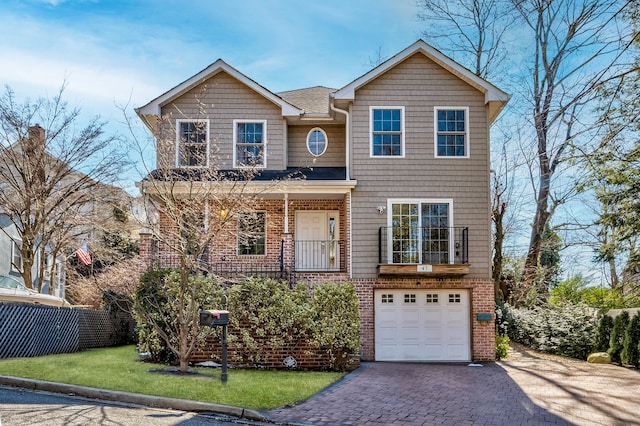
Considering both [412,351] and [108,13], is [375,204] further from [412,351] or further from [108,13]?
[108,13]

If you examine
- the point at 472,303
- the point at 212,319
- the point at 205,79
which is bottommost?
the point at 472,303

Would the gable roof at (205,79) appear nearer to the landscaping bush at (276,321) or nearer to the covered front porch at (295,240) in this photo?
the covered front porch at (295,240)

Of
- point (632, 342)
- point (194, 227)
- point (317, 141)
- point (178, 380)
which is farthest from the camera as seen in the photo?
point (317, 141)

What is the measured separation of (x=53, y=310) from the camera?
44.8 ft

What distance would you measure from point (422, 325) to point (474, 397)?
223 inches

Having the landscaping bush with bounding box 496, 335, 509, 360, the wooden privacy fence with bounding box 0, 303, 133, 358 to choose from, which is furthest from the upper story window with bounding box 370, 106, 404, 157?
Result: the wooden privacy fence with bounding box 0, 303, 133, 358

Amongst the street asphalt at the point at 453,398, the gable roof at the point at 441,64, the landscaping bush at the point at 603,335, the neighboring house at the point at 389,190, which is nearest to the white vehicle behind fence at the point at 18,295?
the neighboring house at the point at 389,190

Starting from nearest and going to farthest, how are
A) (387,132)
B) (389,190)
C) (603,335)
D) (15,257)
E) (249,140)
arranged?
1. (389,190)
2. (387,132)
3. (603,335)
4. (249,140)
5. (15,257)

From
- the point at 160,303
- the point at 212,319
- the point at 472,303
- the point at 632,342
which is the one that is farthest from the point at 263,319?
the point at 632,342

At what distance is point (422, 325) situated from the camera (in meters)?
16.2

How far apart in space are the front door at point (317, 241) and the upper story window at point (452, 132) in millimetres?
3674

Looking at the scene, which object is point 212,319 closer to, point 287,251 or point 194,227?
point 194,227

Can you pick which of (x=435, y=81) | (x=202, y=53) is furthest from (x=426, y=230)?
(x=202, y=53)

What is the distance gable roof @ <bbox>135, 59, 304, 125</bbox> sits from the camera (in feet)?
55.5
